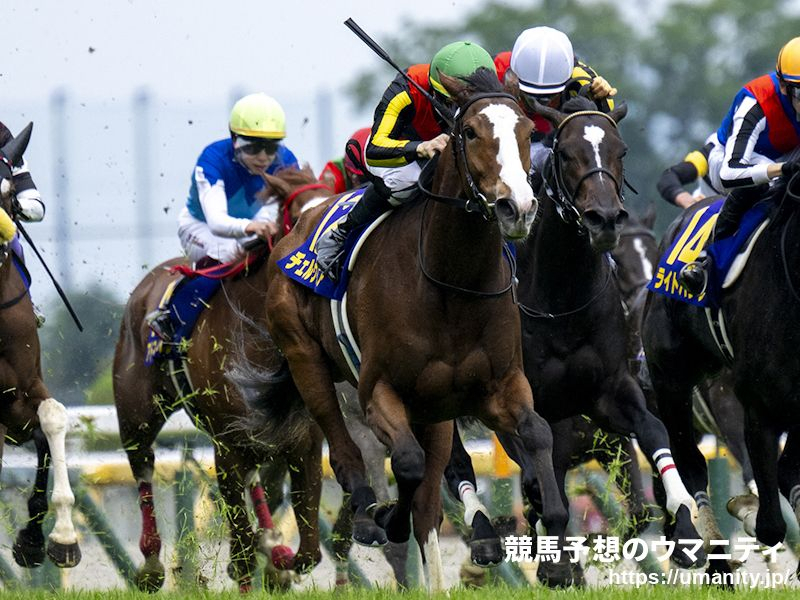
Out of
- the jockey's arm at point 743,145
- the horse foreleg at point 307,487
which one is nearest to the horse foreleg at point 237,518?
the horse foreleg at point 307,487

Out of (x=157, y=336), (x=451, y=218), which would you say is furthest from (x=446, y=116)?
(x=157, y=336)

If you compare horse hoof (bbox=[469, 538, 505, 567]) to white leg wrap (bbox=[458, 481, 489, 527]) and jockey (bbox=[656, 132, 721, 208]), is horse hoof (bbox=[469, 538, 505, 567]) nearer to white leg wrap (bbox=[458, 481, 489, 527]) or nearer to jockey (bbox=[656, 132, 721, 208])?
white leg wrap (bbox=[458, 481, 489, 527])

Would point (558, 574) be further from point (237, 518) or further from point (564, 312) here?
point (237, 518)

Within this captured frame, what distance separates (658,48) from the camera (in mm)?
28891

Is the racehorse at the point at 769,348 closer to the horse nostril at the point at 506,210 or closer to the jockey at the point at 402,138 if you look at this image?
the jockey at the point at 402,138

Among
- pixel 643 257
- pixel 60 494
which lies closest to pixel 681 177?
pixel 643 257

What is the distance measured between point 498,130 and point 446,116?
53 cm

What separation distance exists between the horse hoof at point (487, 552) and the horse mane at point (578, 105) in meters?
1.99

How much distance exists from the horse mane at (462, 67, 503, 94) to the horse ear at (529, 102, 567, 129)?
2.92ft

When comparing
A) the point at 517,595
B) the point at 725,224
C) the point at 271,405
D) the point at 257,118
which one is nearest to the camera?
the point at 517,595

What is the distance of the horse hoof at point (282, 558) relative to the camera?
910cm

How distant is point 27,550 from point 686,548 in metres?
3.30

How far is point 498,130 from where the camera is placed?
627 cm

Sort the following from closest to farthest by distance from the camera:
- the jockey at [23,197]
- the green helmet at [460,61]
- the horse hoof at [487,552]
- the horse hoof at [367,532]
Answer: the green helmet at [460,61] → the horse hoof at [487,552] → the horse hoof at [367,532] → the jockey at [23,197]
